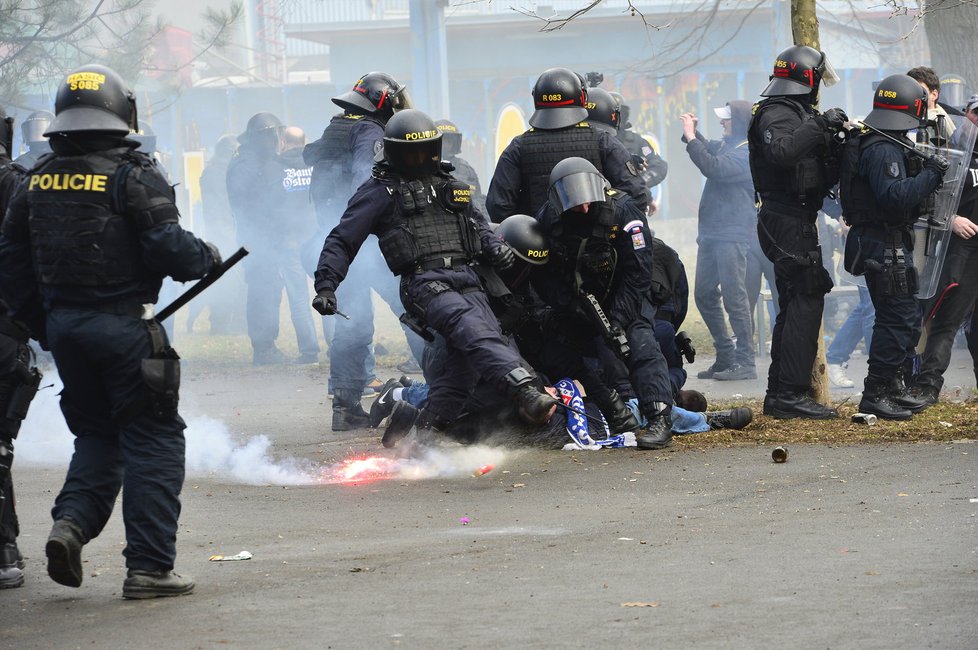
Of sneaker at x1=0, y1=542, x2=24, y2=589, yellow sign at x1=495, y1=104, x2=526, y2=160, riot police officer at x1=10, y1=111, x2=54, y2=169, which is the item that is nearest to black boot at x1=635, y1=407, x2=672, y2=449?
sneaker at x1=0, y1=542, x2=24, y2=589

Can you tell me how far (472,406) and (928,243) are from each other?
3002 millimetres

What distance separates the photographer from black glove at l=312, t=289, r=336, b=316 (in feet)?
22.9

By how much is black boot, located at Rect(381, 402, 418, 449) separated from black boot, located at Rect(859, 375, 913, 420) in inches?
109

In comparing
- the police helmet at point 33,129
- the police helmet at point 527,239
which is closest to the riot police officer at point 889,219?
the police helmet at point 527,239

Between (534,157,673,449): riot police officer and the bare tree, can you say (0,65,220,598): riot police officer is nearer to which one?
(534,157,673,449): riot police officer

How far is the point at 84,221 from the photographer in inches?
191

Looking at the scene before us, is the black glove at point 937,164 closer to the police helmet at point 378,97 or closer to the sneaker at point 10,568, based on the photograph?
the police helmet at point 378,97

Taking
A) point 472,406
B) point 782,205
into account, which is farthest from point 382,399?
point 782,205

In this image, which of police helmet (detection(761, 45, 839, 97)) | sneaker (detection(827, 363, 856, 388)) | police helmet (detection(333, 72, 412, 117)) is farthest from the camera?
sneaker (detection(827, 363, 856, 388))

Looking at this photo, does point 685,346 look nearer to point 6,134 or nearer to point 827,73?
point 827,73

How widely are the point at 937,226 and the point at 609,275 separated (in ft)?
7.02

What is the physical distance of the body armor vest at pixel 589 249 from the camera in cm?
778

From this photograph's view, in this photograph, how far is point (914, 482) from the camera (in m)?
6.51

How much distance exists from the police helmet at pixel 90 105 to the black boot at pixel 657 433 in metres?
3.71
